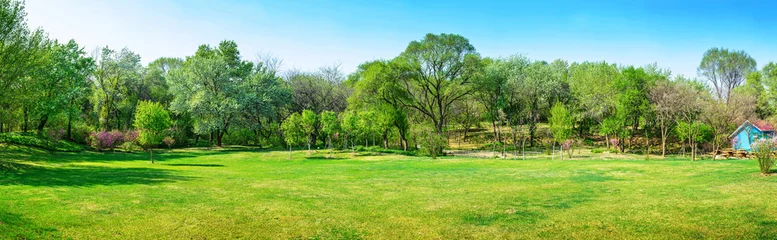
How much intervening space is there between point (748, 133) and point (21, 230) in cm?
6071

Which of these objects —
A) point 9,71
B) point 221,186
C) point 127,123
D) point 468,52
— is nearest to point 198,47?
point 127,123

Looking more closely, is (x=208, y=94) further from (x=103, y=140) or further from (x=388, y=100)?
(x=388, y=100)

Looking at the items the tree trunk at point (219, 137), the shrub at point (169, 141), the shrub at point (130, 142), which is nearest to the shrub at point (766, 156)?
the shrub at point (130, 142)

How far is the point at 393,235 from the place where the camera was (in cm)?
981

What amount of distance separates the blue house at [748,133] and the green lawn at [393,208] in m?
35.4

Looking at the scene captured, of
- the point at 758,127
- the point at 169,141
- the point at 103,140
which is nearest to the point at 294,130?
the point at 169,141

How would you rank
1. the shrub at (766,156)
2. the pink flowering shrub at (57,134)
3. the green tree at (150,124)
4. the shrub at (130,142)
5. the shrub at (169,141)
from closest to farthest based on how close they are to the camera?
1. the shrub at (766,156)
2. the green tree at (150,124)
3. the pink flowering shrub at (57,134)
4. the shrub at (130,142)
5. the shrub at (169,141)

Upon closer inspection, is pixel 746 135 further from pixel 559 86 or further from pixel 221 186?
pixel 221 186

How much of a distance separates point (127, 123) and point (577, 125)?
6761cm

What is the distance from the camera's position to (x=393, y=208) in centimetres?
1278

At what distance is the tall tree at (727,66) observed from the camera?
8100 cm

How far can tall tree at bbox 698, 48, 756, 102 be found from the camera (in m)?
81.0

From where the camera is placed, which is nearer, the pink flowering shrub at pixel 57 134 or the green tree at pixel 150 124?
the green tree at pixel 150 124

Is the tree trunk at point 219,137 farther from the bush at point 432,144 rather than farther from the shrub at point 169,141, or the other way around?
the bush at point 432,144
